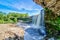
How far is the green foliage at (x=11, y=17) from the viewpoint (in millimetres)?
3611

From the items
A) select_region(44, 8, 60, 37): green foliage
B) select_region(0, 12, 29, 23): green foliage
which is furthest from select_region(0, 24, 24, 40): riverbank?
select_region(44, 8, 60, 37): green foliage

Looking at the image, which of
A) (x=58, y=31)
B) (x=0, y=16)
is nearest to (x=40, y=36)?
(x=58, y=31)

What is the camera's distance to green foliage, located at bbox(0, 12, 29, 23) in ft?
11.8

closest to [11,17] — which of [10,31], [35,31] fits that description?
[10,31]

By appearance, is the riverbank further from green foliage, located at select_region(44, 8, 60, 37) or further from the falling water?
green foliage, located at select_region(44, 8, 60, 37)

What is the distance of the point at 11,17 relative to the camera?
3.65 meters

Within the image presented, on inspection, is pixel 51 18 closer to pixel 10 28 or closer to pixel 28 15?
pixel 28 15

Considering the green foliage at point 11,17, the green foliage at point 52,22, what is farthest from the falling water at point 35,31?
the green foliage at point 11,17

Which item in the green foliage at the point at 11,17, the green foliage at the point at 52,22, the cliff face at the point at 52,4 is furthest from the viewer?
the green foliage at the point at 52,22

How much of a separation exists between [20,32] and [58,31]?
31.2 inches

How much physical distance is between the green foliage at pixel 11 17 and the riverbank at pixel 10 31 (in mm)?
99

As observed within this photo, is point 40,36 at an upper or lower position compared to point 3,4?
lower

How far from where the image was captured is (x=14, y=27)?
143 inches

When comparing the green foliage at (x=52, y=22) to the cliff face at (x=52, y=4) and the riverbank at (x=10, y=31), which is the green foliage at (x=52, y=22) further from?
the riverbank at (x=10, y=31)
